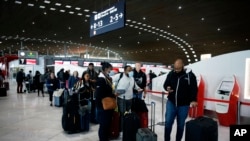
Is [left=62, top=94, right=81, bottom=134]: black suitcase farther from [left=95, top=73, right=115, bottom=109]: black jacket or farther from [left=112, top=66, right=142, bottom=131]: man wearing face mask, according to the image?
[left=95, top=73, right=115, bottom=109]: black jacket

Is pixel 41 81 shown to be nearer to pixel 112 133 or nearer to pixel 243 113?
pixel 112 133

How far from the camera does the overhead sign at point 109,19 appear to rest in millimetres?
6667

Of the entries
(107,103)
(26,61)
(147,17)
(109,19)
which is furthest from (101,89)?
(26,61)

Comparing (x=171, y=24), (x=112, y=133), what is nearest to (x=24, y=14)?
(x=171, y=24)

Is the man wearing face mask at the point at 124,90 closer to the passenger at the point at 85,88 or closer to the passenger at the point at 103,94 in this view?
the passenger at the point at 103,94

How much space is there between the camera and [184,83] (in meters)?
3.62

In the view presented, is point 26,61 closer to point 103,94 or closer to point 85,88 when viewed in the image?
point 85,88

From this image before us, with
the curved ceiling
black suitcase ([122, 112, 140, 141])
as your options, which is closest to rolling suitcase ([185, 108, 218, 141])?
black suitcase ([122, 112, 140, 141])

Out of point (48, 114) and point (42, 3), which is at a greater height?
point (42, 3)

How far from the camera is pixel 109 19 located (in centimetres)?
726

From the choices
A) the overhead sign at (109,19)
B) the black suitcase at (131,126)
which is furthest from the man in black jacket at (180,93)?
the overhead sign at (109,19)

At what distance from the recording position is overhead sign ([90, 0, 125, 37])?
6.67 m

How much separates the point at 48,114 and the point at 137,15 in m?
10.2

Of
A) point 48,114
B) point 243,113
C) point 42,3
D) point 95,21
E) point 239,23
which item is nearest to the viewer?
point 243,113
